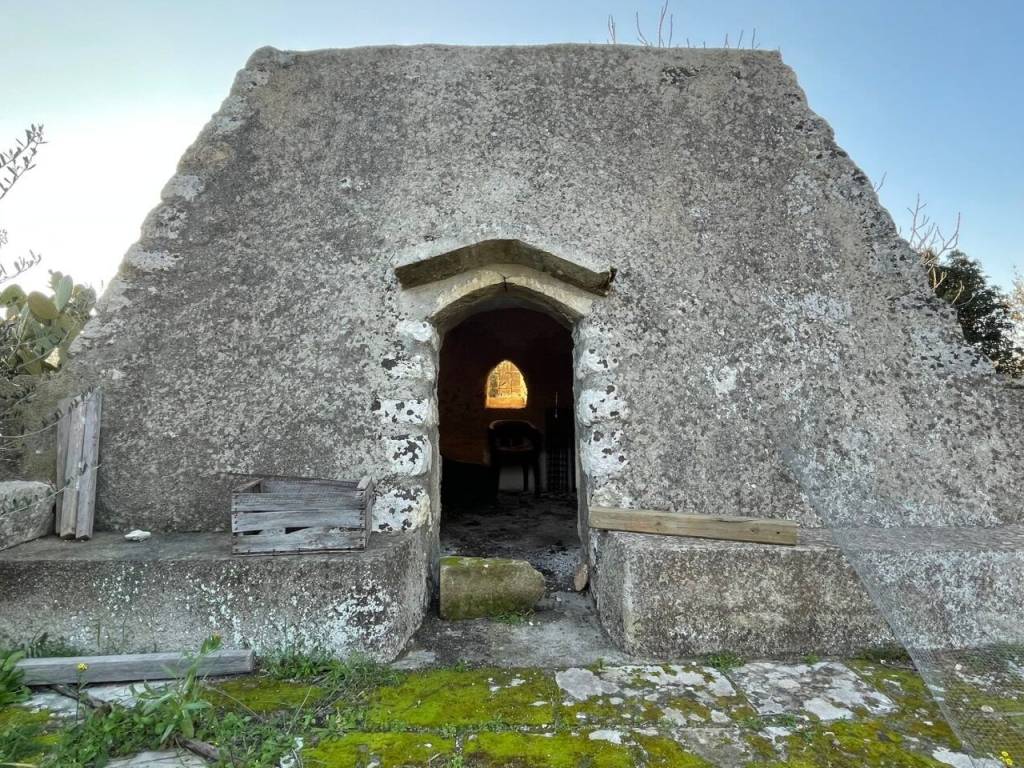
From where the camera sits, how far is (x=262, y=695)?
2.46 metres

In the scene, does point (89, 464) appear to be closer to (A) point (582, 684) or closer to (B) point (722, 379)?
(A) point (582, 684)

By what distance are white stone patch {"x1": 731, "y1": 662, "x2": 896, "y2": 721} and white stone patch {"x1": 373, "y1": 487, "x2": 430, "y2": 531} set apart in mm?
1827

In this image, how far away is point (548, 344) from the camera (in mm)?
9852

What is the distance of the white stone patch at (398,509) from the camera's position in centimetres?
317

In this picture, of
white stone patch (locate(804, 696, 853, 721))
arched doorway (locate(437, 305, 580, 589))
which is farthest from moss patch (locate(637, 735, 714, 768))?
arched doorway (locate(437, 305, 580, 589))

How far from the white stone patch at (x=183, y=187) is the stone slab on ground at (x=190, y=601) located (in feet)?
7.62

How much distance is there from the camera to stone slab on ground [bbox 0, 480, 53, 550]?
2.78 m

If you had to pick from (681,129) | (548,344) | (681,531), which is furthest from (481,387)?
(681,531)

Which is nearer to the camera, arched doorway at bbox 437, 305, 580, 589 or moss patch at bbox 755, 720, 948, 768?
moss patch at bbox 755, 720, 948, 768

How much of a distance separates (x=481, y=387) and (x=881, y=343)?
281 inches

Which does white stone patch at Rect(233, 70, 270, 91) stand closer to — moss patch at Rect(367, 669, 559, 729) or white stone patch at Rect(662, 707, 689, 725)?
moss patch at Rect(367, 669, 559, 729)

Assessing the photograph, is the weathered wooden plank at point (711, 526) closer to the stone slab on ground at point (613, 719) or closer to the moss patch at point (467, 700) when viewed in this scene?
the stone slab on ground at point (613, 719)

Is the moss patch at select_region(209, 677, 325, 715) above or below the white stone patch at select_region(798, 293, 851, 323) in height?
below

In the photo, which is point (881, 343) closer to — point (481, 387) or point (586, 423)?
point (586, 423)
